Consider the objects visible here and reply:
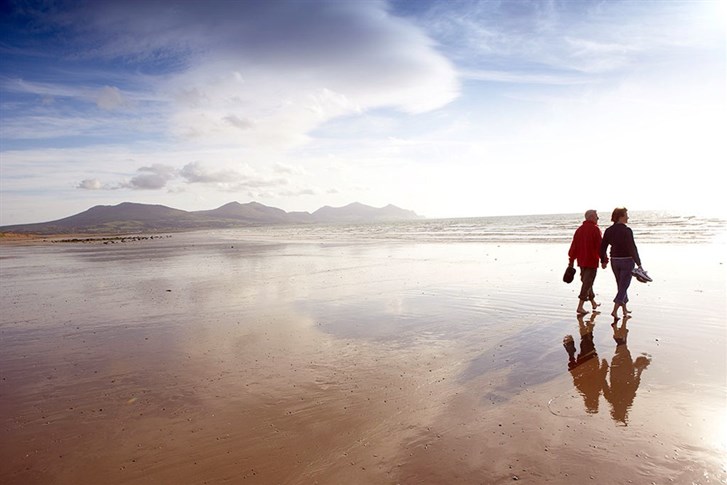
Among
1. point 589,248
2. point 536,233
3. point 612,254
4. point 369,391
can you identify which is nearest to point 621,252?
point 612,254

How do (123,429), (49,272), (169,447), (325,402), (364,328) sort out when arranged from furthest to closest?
(49,272), (364,328), (325,402), (123,429), (169,447)

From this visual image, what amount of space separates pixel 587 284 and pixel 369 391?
22.7 feet

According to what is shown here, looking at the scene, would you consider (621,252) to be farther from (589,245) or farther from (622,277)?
(589,245)

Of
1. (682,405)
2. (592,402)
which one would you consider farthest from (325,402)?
(682,405)

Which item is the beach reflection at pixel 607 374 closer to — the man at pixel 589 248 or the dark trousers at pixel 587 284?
the dark trousers at pixel 587 284

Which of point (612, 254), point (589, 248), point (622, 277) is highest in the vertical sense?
point (589, 248)

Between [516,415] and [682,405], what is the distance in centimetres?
225

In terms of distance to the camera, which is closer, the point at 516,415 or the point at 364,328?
the point at 516,415

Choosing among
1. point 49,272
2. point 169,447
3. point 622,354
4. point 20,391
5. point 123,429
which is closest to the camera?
point 169,447

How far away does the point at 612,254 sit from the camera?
10.2m

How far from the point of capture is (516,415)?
17.3 feet

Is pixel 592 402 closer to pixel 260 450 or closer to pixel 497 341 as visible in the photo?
Answer: pixel 497 341

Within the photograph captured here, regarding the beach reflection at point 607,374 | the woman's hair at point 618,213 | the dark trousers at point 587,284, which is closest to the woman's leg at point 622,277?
the dark trousers at point 587,284

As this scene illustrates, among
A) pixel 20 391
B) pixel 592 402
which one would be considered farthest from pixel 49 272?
pixel 592 402
